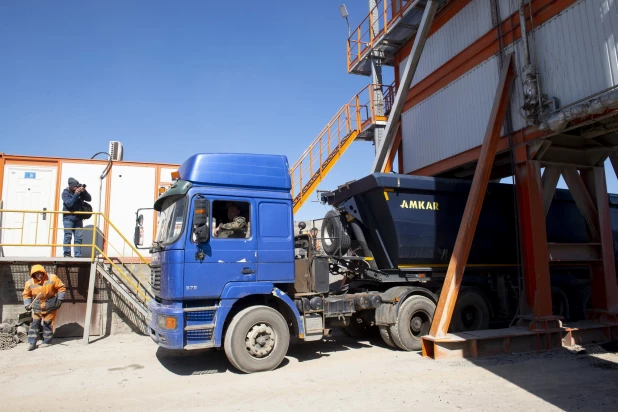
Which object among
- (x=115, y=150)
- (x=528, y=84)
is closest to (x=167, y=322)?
(x=115, y=150)

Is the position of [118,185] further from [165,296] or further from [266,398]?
[266,398]

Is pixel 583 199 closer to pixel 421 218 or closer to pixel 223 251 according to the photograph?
pixel 421 218

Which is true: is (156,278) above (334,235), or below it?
below

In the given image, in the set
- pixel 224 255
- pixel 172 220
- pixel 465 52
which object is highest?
pixel 465 52

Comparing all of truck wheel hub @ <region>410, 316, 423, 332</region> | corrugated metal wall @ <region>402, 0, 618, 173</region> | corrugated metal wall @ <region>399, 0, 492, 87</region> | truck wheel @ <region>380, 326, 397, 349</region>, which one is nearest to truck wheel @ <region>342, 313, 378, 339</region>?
truck wheel @ <region>380, 326, 397, 349</region>

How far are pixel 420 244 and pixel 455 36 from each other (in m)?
5.76

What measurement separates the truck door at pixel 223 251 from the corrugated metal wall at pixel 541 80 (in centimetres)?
A: 615

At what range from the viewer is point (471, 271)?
Answer: 964 centimetres

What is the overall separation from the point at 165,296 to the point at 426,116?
861cm

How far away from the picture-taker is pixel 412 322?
8.53m

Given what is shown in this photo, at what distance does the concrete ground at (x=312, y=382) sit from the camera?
17.3ft

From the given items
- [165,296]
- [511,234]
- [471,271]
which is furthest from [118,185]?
[511,234]

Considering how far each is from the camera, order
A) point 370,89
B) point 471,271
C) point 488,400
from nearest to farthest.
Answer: point 488,400 < point 471,271 < point 370,89

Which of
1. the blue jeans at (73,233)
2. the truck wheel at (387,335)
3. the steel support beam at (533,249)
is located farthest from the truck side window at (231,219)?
the steel support beam at (533,249)
